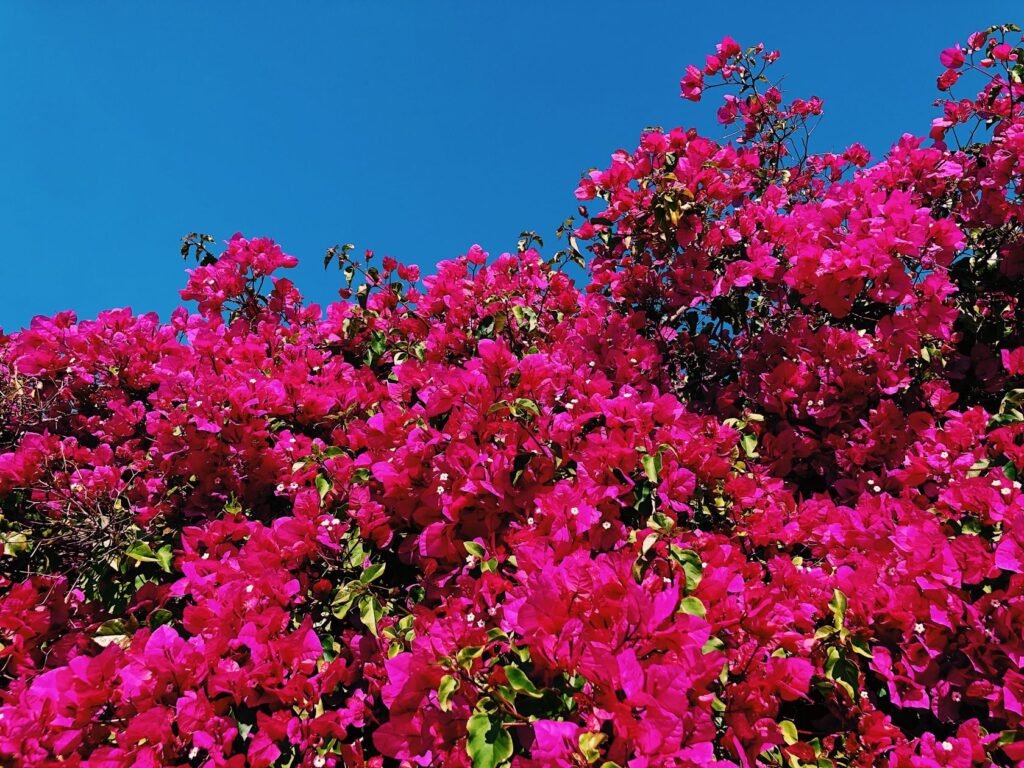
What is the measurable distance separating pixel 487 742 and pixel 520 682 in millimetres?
143

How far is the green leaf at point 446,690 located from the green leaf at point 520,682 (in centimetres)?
16

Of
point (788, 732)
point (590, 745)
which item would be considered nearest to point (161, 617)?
point (590, 745)

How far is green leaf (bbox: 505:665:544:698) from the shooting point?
1.49 m

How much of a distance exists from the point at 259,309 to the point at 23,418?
134 centimetres

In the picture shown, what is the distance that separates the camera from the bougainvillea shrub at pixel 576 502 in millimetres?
1700

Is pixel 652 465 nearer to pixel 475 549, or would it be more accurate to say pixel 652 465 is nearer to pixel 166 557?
pixel 475 549

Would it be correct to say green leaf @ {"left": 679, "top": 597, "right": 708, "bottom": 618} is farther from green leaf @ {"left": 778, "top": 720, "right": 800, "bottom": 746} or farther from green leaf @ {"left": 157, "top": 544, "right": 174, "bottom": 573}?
green leaf @ {"left": 157, "top": 544, "right": 174, "bottom": 573}

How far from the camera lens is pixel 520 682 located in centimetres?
149

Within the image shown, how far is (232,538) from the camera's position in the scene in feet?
8.29

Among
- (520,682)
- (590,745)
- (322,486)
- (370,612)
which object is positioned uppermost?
(322,486)

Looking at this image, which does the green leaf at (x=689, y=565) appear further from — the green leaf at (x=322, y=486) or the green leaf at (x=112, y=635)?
the green leaf at (x=112, y=635)

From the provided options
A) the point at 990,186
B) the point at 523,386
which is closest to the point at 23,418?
the point at 523,386

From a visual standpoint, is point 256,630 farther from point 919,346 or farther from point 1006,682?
point 919,346

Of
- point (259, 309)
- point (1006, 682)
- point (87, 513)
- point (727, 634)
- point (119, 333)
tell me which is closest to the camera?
point (1006, 682)
